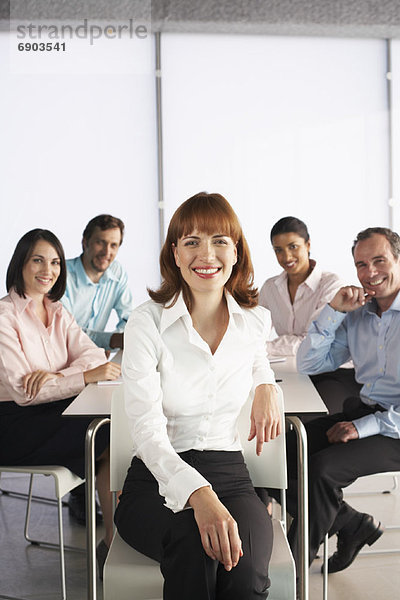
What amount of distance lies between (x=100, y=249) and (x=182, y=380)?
7.32ft

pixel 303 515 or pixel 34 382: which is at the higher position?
pixel 34 382

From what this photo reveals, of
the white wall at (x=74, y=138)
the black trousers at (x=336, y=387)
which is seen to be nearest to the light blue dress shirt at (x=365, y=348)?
the black trousers at (x=336, y=387)

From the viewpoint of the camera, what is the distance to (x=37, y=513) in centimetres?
332

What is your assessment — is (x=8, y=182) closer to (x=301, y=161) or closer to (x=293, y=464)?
(x=301, y=161)

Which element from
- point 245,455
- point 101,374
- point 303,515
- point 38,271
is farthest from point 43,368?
point 303,515

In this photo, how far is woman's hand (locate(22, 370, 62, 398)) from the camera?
2.50 meters

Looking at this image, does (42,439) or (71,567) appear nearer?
(42,439)

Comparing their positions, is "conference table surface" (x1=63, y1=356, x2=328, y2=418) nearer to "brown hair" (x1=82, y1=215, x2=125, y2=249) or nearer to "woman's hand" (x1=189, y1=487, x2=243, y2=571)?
"woman's hand" (x1=189, y1=487, x2=243, y2=571)

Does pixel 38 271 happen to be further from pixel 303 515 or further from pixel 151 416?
pixel 303 515

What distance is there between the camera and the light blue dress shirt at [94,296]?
3.97 meters

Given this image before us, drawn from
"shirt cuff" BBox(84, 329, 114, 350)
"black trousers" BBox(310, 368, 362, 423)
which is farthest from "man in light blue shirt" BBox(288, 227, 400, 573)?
"shirt cuff" BBox(84, 329, 114, 350)

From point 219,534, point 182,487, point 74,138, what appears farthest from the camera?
point 74,138

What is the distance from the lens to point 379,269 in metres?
2.52

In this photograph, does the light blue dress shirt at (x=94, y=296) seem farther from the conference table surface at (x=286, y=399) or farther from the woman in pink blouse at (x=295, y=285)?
the conference table surface at (x=286, y=399)
